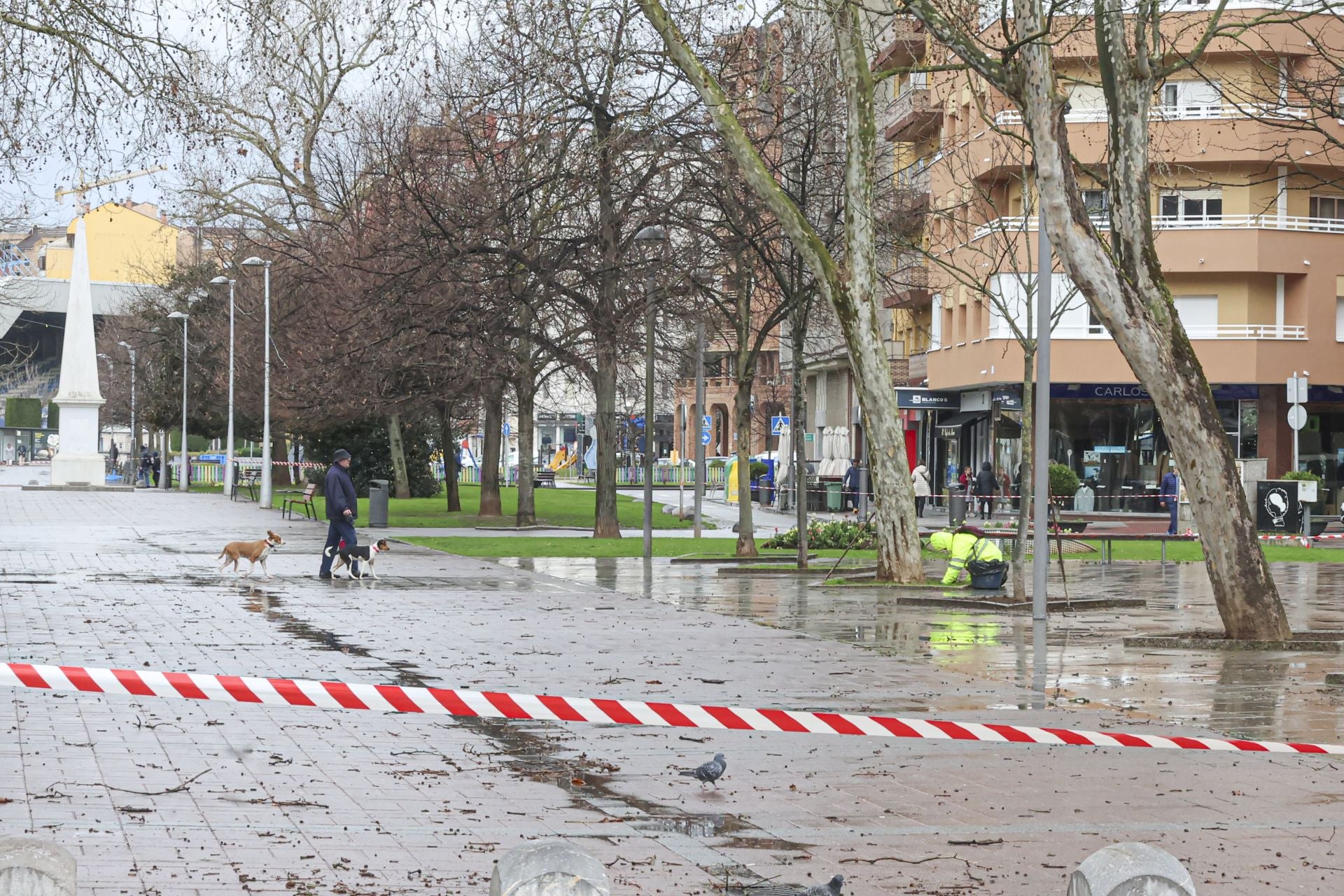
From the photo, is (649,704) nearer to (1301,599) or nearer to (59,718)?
(59,718)

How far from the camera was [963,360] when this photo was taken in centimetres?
5738

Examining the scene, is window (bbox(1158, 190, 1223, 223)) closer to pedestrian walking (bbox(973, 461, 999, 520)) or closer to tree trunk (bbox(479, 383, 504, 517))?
pedestrian walking (bbox(973, 461, 999, 520))

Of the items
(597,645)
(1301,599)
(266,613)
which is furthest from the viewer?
(1301,599)

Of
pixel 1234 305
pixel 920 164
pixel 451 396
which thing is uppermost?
pixel 920 164

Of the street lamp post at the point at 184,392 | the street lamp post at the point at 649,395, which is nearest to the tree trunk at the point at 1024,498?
the street lamp post at the point at 649,395

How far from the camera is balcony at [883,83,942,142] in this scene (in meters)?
→ 59.9

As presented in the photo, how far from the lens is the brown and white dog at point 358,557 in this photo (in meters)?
23.8

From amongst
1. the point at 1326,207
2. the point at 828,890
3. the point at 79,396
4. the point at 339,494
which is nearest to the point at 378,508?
the point at 339,494

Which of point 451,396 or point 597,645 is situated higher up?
point 451,396

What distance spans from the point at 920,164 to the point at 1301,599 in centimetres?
4069

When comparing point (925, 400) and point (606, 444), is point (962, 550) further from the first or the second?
point (925, 400)

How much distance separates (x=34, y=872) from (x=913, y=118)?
58.6 meters

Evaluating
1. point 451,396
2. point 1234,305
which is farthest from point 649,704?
point 1234,305

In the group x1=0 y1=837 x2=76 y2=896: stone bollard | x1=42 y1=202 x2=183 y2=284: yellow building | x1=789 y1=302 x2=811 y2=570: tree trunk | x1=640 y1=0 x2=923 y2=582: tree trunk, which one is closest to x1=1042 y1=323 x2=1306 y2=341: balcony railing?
x1=789 y1=302 x2=811 y2=570: tree trunk
